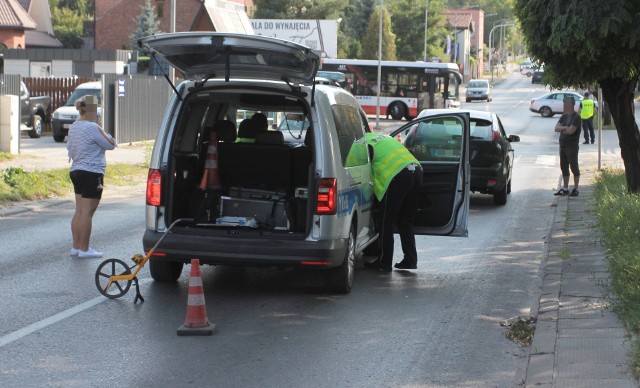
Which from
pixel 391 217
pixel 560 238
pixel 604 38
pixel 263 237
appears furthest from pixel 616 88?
pixel 263 237

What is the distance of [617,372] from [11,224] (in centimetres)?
1024

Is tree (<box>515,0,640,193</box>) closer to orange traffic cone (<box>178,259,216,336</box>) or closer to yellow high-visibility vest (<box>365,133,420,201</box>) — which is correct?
yellow high-visibility vest (<box>365,133,420,201</box>)

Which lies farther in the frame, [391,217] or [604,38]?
[604,38]

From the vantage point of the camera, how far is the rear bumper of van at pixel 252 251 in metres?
9.35

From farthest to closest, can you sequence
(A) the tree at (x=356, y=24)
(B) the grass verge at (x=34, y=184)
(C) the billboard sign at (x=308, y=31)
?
(A) the tree at (x=356, y=24), (C) the billboard sign at (x=308, y=31), (B) the grass verge at (x=34, y=184)

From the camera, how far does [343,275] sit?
9930 mm

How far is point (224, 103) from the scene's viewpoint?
10867 mm

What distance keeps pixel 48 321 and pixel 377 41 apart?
233 feet

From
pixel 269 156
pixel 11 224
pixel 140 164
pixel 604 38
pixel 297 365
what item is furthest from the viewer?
pixel 140 164

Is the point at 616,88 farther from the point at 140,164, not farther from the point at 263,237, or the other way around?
the point at 140,164

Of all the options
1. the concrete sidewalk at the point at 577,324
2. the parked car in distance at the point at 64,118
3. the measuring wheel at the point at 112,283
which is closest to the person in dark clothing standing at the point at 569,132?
the concrete sidewalk at the point at 577,324

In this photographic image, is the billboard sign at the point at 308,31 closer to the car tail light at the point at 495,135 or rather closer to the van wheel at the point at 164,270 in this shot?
the car tail light at the point at 495,135

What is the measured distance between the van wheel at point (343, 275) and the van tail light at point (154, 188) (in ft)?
5.67

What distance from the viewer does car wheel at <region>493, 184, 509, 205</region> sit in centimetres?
1863
